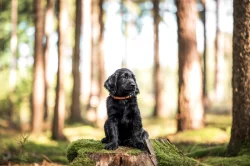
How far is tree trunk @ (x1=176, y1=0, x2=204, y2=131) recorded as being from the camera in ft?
43.7

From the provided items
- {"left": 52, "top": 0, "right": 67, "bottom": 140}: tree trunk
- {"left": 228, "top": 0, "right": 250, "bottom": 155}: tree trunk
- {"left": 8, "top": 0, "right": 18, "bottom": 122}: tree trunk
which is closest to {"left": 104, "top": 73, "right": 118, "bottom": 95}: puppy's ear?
{"left": 228, "top": 0, "right": 250, "bottom": 155}: tree trunk

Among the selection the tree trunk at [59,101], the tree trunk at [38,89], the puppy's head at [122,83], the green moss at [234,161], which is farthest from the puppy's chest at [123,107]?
the tree trunk at [38,89]

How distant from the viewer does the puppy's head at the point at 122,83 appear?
5.57m

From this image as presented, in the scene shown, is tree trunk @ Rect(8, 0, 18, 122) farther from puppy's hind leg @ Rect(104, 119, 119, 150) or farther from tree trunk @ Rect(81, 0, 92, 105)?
puppy's hind leg @ Rect(104, 119, 119, 150)

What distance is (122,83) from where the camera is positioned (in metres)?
5.65

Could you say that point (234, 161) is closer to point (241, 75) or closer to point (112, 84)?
point (241, 75)

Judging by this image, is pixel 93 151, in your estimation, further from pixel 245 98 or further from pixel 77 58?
pixel 77 58

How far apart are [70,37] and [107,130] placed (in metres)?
26.0

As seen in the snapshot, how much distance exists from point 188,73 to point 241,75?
219 inches

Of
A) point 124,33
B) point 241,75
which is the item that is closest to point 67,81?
point 124,33

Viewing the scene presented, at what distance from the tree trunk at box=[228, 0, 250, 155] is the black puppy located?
119 inches

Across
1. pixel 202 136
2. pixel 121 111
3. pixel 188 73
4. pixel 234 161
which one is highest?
→ pixel 188 73

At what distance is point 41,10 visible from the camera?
18781 millimetres

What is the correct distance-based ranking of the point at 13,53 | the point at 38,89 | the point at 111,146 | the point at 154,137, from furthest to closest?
the point at 13,53, the point at 38,89, the point at 154,137, the point at 111,146
